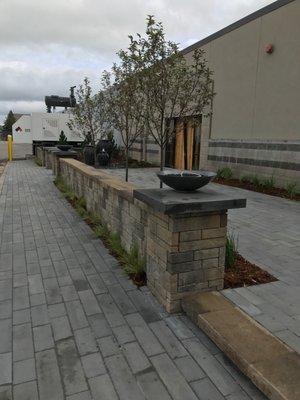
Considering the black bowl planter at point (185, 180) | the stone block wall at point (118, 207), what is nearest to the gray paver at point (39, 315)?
the stone block wall at point (118, 207)

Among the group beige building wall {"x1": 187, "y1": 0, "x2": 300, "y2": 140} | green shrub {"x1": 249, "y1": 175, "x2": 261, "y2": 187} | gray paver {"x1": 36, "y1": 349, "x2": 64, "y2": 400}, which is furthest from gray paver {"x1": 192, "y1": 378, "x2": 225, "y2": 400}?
green shrub {"x1": 249, "y1": 175, "x2": 261, "y2": 187}

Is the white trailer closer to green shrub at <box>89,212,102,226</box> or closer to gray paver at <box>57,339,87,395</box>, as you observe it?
green shrub at <box>89,212,102,226</box>

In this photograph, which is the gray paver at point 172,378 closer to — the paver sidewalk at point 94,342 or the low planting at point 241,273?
the paver sidewalk at point 94,342

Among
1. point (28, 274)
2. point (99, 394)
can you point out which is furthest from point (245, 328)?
point (28, 274)

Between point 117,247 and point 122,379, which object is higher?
point 117,247

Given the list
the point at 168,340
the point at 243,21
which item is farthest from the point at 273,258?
the point at 243,21

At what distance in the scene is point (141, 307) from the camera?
139 inches

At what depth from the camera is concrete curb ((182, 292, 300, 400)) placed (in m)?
2.32

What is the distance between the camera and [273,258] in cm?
→ 478

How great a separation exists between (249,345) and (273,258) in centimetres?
228

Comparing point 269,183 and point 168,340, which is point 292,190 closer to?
point 269,183

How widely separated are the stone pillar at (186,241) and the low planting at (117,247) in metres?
0.54

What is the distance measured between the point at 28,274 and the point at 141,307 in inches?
65.6

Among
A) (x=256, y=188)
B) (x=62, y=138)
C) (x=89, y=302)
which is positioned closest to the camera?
(x=89, y=302)
